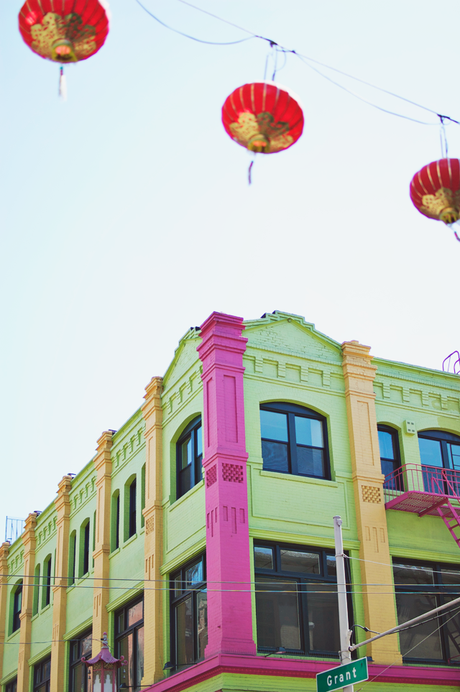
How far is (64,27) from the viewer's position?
1141cm

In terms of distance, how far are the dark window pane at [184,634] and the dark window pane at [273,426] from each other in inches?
182

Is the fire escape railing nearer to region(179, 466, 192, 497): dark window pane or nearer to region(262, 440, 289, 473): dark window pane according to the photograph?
region(262, 440, 289, 473): dark window pane

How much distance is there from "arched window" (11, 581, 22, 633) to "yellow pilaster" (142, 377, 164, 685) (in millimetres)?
13893

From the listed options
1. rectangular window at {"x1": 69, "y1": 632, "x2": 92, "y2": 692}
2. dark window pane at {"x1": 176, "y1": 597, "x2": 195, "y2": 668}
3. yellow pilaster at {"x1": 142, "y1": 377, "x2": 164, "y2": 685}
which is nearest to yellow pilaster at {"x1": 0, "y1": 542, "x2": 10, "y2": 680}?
rectangular window at {"x1": 69, "y1": 632, "x2": 92, "y2": 692}

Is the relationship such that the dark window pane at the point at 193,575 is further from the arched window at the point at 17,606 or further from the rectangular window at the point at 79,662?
the arched window at the point at 17,606

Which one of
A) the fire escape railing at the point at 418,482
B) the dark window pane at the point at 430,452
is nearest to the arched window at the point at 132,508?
the fire escape railing at the point at 418,482

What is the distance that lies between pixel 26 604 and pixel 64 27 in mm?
28638

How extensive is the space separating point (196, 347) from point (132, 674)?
9.35 meters

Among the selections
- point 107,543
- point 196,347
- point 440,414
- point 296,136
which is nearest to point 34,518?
point 107,543

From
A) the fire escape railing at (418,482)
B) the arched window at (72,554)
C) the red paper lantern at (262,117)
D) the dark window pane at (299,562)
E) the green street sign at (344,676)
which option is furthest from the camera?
the arched window at (72,554)

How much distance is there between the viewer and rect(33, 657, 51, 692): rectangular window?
105 feet

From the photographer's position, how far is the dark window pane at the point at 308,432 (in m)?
24.1

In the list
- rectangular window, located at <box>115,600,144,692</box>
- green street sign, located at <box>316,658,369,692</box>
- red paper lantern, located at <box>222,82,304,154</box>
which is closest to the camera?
red paper lantern, located at <box>222,82,304,154</box>

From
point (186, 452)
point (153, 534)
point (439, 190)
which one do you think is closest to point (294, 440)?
point (186, 452)
